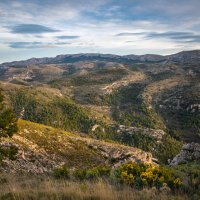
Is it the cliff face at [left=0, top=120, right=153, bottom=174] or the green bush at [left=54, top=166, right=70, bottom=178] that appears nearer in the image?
the green bush at [left=54, top=166, right=70, bottom=178]

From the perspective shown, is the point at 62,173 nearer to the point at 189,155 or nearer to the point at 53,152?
the point at 189,155

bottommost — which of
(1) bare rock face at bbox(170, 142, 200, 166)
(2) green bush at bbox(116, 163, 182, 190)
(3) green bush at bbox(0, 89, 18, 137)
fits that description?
(1) bare rock face at bbox(170, 142, 200, 166)

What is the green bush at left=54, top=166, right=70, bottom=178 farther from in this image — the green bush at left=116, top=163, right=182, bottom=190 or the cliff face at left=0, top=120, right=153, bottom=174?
the cliff face at left=0, top=120, right=153, bottom=174

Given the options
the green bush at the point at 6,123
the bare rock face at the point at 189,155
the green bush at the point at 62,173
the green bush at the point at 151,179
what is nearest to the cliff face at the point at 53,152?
the green bush at the point at 6,123

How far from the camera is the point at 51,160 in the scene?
6888 centimetres

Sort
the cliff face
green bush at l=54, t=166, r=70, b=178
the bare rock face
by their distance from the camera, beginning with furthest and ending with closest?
the cliff face, the bare rock face, green bush at l=54, t=166, r=70, b=178

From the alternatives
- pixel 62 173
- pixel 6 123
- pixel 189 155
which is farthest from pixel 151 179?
pixel 189 155

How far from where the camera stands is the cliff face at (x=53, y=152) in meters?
57.9

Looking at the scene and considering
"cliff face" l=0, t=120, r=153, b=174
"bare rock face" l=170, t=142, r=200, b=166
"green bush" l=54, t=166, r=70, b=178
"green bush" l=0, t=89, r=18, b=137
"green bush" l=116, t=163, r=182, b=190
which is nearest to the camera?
"green bush" l=116, t=163, r=182, b=190

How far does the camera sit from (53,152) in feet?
Answer: 249

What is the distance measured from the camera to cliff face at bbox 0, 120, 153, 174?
5791 cm

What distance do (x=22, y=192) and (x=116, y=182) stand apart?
3.95 meters

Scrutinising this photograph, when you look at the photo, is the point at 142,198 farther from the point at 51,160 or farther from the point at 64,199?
the point at 51,160

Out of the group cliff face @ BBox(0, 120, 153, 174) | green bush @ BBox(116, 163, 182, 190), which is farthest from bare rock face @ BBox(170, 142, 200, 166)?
green bush @ BBox(116, 163, 182, 190)
